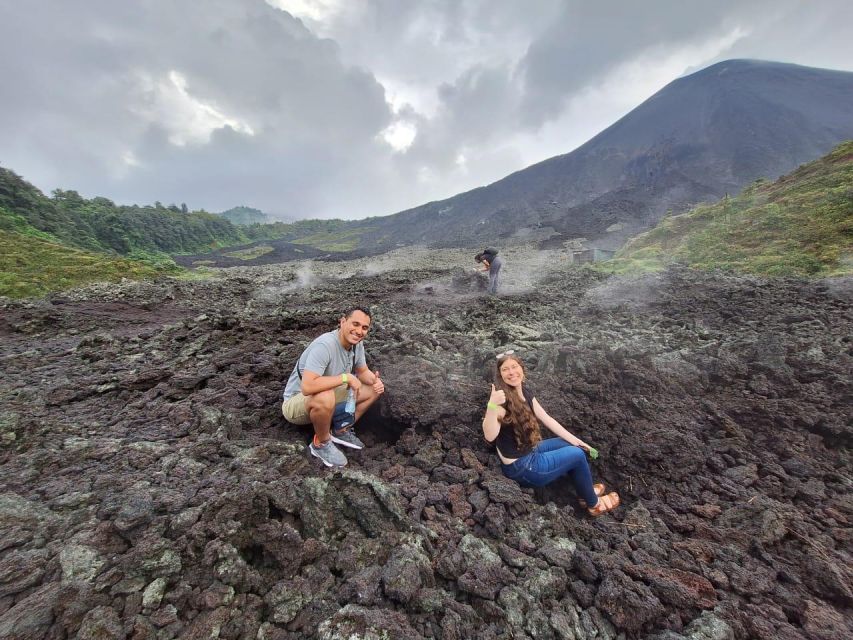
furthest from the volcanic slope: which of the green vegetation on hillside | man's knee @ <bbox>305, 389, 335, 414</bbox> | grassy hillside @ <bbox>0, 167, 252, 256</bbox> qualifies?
grassy hillside @ <bbox>0, 167, 252, 256</bbox>

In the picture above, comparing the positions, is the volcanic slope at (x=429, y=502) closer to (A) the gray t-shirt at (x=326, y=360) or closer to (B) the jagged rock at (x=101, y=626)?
(B) the jagged rock at (x=101, y=626)

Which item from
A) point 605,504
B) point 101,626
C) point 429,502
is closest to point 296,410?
point 429,502

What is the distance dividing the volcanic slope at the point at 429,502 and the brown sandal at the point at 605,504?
94mm

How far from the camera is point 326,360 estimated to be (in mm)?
3451

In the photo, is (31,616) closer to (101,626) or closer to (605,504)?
(101,626)

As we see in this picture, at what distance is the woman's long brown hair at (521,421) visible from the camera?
Answer: 3229 mm

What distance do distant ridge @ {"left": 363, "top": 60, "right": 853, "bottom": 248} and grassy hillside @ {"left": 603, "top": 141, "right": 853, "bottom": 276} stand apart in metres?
10.6

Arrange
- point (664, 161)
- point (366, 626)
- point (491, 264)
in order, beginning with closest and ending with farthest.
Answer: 1. point (366, 626)
2. point (491, 264)
3. point (664, 161)

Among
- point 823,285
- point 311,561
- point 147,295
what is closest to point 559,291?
point 823,285

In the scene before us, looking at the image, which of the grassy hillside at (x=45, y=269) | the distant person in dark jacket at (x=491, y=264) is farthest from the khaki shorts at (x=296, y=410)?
the grassy hillside at (x=45, y=269)

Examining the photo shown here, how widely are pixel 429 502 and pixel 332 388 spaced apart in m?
1.27

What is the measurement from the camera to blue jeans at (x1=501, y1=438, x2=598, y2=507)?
3.00 m

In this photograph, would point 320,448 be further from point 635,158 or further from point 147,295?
point 635,158

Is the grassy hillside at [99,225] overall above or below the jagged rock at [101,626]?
above
